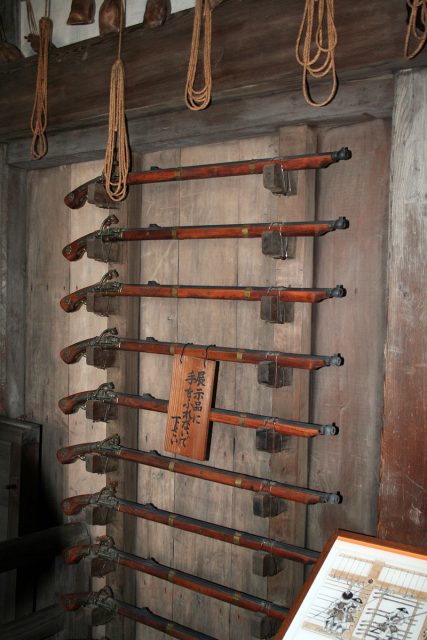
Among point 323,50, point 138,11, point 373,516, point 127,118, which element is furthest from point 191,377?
point 138,11

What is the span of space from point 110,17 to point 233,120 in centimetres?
96

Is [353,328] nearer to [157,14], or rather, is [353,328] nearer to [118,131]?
[118,131]

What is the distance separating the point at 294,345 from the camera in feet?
9.83

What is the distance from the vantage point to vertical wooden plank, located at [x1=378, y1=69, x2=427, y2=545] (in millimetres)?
2469

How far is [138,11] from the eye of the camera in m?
3.46

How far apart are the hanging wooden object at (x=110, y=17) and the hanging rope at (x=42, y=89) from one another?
411 mm

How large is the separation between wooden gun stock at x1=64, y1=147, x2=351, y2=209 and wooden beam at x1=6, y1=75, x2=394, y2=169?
6.4 inches

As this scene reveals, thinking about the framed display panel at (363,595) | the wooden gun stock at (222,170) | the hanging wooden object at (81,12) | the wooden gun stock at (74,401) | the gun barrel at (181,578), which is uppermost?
the hanging wooden object at (81,12)

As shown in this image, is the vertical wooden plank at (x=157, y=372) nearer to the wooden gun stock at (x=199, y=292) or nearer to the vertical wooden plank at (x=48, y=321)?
the wooden gun stock at (x=199, y=292)

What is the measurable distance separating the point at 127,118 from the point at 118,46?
350 mm

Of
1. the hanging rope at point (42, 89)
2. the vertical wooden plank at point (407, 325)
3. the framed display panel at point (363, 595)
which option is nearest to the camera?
the framed display panel at point (363, 595)

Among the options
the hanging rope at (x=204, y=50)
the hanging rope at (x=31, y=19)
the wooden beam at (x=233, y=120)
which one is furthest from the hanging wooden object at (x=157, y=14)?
the hanging rope at (x=31, y=19)

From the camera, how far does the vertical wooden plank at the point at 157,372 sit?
3574 millimetres

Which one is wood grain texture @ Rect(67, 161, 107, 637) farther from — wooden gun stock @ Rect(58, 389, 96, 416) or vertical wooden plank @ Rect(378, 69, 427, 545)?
vertical wooden plank @ Rect(378, 69, 427, 545)
